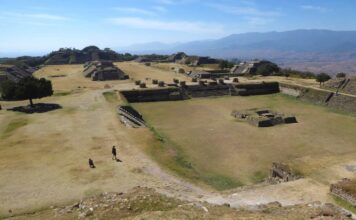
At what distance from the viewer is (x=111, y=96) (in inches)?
1949

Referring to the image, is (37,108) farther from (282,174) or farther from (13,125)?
(282,174)

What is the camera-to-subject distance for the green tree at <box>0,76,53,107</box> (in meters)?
40.4

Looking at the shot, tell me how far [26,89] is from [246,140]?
2336cm

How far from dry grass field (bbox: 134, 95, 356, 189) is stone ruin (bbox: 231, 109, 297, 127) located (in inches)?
35.1

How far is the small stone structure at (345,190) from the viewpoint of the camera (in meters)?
18.0

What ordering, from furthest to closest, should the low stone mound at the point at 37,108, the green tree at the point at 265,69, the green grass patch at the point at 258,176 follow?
the green tree at the point at 265,69 → the low stone mound at the point at 37,108 → the green grass patch at the point at 258,176

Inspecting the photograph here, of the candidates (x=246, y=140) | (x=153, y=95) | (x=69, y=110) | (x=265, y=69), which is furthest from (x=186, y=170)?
(x=265, y=69)

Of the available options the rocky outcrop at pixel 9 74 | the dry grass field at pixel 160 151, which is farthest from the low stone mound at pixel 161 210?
the rocky outcrop at pixel 9 74

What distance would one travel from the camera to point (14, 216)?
17156 mm

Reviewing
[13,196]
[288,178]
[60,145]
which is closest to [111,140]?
[60,145]

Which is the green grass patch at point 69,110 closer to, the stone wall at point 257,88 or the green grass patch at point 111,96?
the green grass patch at point 111,96

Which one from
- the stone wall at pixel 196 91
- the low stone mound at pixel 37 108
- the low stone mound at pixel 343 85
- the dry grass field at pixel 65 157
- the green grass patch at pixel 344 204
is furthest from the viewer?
the stone wall at pixel 196 91

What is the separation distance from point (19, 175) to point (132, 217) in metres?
9.84

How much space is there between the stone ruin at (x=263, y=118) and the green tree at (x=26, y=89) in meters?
21.0
